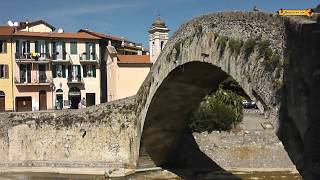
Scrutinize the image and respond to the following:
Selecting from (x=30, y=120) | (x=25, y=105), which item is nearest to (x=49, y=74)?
(x=25, y=105)

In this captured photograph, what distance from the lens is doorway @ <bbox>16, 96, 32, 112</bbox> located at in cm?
5572

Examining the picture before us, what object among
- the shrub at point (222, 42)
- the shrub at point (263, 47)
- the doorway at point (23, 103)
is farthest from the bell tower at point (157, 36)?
the shrub at point (263, 47)

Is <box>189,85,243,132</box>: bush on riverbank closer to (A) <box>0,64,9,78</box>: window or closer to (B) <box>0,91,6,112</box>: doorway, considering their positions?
(A) <box>0,64,9,78</box>: window

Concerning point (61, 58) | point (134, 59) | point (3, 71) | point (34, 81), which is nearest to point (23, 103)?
point (34, 81)

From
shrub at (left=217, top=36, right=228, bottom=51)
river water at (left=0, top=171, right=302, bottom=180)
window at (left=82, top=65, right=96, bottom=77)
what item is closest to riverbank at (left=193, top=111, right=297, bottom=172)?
river water at (left=0, top=171, right=302, bottom=180)

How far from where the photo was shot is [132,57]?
6019 centimetres

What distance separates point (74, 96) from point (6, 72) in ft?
25.9

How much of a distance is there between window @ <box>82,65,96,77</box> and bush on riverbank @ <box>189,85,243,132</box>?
20095mm

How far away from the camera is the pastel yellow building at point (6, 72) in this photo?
178 feet

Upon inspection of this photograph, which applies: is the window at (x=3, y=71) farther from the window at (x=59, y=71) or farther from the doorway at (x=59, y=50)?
the doorway at (x=59, y=50)

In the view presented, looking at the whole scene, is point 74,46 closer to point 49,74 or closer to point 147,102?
point 49,74

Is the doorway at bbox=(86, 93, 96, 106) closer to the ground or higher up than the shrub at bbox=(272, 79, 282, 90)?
closer to the ground

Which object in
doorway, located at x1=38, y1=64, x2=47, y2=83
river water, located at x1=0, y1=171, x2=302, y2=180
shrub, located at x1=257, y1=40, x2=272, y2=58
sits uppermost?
shrub, located at x1=257, y1=40, x2=272, y2=58

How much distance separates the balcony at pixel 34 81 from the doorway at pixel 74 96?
8.74ft
